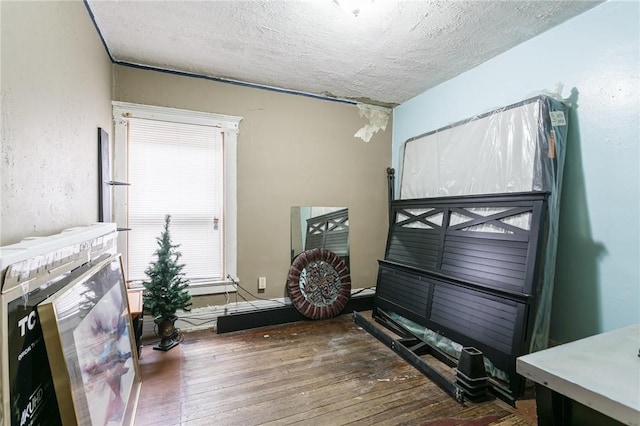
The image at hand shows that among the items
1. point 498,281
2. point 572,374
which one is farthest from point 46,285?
point 498,281

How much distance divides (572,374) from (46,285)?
73.9 inches

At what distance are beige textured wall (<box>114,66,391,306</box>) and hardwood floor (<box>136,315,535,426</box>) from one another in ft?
2.88

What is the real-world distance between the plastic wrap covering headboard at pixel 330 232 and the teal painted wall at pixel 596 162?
202 centimetres

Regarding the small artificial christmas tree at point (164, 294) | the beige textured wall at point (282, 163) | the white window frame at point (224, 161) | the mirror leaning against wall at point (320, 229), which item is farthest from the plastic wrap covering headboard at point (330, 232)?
the small artificial christmas tree at point (164, 294)

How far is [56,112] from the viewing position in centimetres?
143

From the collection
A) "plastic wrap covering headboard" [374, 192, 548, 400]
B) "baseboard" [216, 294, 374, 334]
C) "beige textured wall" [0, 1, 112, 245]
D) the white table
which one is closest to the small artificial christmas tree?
"baseboard" [216, 294, 374, 334]

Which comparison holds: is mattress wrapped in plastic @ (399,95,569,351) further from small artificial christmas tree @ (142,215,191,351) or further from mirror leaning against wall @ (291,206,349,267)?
small artificial christmas tree @ (142,215,191,351)

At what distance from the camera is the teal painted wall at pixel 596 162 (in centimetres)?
186

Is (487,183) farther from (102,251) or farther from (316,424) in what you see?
(102,251)

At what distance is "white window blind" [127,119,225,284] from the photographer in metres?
2.79

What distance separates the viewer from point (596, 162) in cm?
204

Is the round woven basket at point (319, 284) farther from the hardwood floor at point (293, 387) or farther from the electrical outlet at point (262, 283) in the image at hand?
the hardwood floor at point (293, 387)

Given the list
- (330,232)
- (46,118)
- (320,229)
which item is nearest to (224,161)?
(320,229)

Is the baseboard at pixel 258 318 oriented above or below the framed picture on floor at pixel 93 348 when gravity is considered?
below
